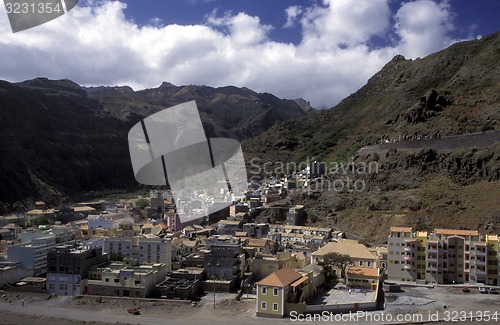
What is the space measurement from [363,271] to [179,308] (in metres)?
8.27

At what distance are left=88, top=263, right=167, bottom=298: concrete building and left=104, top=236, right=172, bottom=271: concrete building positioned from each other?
2.57 metres

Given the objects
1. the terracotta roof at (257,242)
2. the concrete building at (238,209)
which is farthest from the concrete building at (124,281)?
the concrete building at (238,209)

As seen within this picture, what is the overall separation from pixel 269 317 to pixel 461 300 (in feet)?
26.8

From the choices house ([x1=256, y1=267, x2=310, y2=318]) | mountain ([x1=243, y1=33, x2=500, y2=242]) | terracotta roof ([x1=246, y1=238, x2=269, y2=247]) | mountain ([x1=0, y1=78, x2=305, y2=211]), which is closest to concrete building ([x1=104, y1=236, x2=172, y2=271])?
terracotta roof ([x1=246, y1=238, x2=269, y2=247])

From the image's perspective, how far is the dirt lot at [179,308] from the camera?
64.3ft

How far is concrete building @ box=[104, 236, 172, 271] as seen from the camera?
26.5m

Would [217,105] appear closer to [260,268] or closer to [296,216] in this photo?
[296,216]

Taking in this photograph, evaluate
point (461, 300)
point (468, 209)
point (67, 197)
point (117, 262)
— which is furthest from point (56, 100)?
point (461, 300)

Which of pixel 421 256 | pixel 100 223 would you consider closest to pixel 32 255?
pixel 100 223

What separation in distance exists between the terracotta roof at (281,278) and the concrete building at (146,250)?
23.1 feet

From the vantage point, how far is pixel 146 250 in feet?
87.6

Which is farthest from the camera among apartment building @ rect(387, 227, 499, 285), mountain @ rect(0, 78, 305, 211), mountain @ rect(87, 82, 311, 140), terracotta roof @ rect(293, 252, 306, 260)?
mountain @ rect(87, 82, 311, 140)

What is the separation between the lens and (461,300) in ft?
71.2

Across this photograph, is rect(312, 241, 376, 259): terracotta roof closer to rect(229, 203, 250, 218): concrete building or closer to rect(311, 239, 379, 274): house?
rect(311, 239, 379, 274): house
